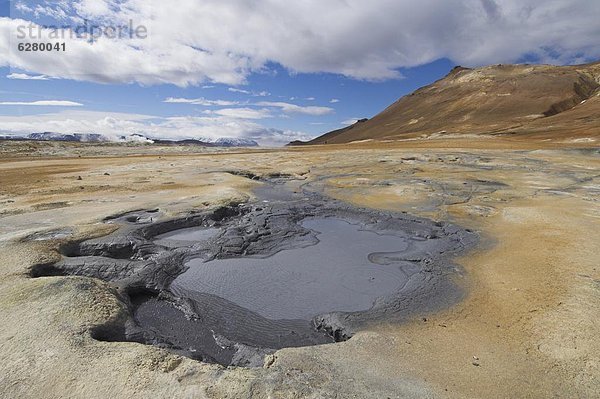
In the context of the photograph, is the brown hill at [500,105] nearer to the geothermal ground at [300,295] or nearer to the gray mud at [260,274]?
the geothermal ground at [300,295]

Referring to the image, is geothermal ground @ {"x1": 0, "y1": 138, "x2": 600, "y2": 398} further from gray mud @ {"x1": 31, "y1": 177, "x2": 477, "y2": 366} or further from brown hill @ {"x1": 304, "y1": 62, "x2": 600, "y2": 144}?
brown hill @ {"x1": 304, "y1": 62, "x2": 600, "y2": 144}

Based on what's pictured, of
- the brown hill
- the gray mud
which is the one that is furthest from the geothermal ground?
the brown hill

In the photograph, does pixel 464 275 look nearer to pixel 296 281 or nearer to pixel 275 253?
pixel 296 281

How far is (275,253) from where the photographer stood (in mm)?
7066

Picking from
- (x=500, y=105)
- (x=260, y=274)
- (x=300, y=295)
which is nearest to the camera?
(x=300, y=295)

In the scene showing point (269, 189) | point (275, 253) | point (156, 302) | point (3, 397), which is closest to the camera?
point (3, 397)

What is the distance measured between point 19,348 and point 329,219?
23.0 ft

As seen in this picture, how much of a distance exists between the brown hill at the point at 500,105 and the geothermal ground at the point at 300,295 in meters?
34.6

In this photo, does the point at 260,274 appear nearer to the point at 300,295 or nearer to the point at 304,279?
the point at 304,279

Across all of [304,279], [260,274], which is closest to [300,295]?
[304,279]

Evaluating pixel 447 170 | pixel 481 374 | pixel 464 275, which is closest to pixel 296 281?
pixel 464 275

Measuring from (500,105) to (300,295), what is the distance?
64.6 metres

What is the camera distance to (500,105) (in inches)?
2313

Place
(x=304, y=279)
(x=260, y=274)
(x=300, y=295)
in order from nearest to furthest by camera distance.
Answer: (x=300, y=295) → (x=304, y=279) → (x=260, y=274)
